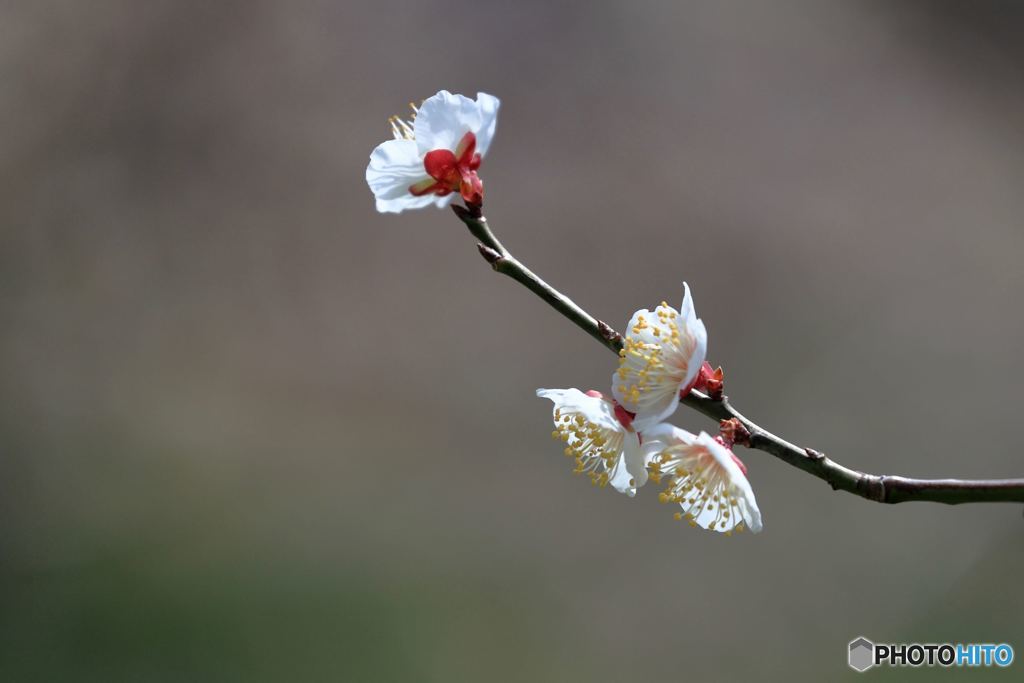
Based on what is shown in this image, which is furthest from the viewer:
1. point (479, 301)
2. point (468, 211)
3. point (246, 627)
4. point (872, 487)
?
point (479, 301)

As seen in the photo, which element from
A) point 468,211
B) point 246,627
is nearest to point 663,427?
point 468,211

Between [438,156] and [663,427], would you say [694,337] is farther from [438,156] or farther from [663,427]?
[438,156]

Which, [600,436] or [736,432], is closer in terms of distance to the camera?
[736,432]

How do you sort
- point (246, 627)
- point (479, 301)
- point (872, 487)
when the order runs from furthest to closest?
point (479, 301) < point (246, 627) < point (872, 487)

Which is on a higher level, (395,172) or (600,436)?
(395,172)

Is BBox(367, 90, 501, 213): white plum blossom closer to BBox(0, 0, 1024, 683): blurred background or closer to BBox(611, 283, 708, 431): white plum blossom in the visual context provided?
BBox(611, 283, 708, 431): white plum blossom

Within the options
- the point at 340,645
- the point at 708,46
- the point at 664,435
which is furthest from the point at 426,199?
the point at 708,46

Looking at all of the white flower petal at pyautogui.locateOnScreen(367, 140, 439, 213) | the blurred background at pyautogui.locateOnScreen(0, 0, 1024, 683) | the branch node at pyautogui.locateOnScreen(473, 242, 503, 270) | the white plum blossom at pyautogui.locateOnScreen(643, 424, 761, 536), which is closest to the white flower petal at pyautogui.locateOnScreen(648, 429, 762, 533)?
the white plum blossom at pyautogui.locateOnScreen(643, 424, 761, 536)

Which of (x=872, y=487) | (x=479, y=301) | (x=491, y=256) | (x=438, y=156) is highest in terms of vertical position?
(x=479, y=301)
